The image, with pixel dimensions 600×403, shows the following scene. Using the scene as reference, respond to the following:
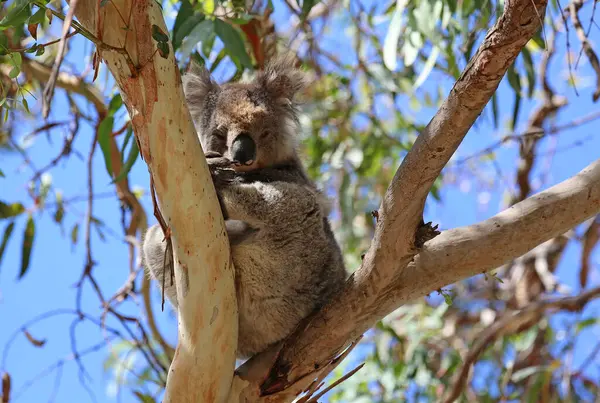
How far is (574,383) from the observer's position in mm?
4746

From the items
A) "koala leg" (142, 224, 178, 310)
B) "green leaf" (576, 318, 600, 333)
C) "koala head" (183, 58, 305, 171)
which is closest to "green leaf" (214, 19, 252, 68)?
"koala head" (183, 58, 305, 171)

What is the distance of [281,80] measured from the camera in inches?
127

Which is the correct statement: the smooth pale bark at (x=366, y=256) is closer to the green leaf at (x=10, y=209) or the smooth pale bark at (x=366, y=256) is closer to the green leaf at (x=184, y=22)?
the green leaf at (x=184, y=22)

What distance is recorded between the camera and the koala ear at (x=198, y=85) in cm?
315

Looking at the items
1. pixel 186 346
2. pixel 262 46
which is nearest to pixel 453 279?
pixel 186 346

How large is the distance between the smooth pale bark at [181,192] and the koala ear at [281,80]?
1.15 metres

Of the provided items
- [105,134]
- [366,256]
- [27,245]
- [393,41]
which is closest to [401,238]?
[366,256]

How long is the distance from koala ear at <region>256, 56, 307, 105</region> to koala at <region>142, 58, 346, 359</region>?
217 mm

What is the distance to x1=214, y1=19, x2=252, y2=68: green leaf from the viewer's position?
2922mm

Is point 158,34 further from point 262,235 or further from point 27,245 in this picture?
point 27,245

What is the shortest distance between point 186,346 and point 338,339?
0.47 m

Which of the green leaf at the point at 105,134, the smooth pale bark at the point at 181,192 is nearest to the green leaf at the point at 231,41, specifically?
the green leaf at the point at 105,134

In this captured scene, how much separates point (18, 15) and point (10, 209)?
210 cm

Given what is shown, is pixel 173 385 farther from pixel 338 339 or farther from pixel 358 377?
pixel 358 377
